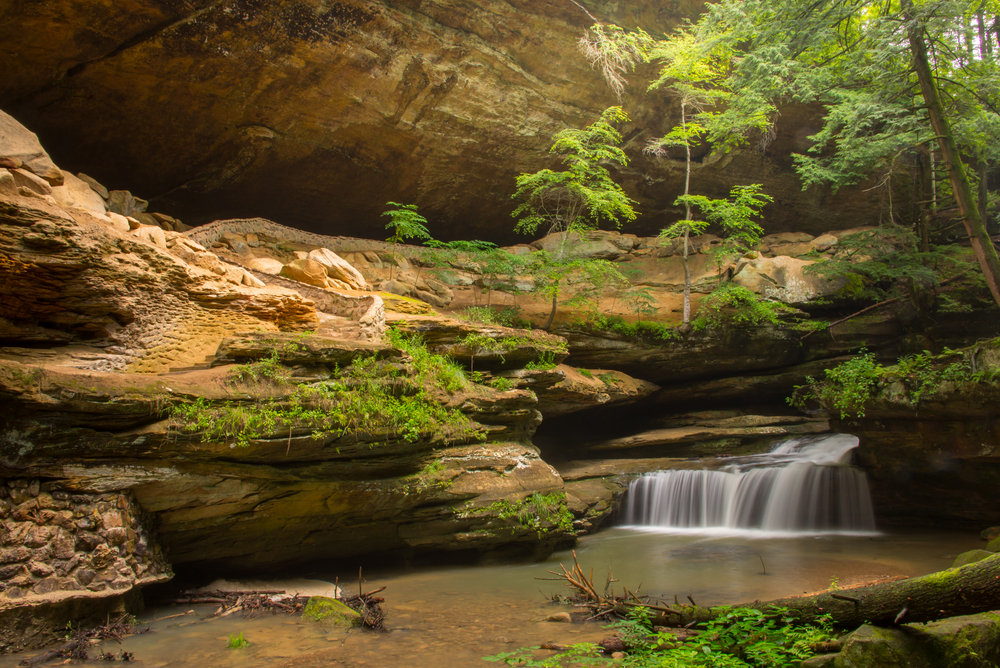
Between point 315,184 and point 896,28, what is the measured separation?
13929mm

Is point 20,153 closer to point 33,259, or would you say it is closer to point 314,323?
point 33,259

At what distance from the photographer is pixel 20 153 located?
759cm

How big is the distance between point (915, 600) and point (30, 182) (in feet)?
35.1

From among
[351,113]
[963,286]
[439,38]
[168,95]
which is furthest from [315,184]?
[963,286]

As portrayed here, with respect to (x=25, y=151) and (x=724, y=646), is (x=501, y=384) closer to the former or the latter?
(x=724, y=646)

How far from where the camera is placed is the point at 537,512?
28.3ft

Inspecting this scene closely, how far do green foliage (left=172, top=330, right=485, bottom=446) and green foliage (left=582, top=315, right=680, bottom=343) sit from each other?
5368mm

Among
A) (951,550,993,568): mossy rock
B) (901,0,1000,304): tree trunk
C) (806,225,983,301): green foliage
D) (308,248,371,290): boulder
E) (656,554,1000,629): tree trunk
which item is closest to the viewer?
(656,554,1000,629): tree trunk

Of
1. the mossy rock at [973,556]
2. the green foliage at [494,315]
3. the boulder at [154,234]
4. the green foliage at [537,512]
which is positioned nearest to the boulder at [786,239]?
the green foliage at [494,315]

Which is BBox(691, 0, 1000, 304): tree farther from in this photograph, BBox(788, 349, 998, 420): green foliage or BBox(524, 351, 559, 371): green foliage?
BBox(524, 351, 559, 371): green foliage

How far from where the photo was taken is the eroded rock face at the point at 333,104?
1049cm

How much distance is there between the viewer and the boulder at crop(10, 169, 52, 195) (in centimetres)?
709

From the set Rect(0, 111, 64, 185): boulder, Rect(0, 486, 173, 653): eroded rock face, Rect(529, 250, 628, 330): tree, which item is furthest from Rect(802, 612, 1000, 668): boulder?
Rect(0, 111, 64, 185): boulder

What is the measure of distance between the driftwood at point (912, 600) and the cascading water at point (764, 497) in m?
7.28
